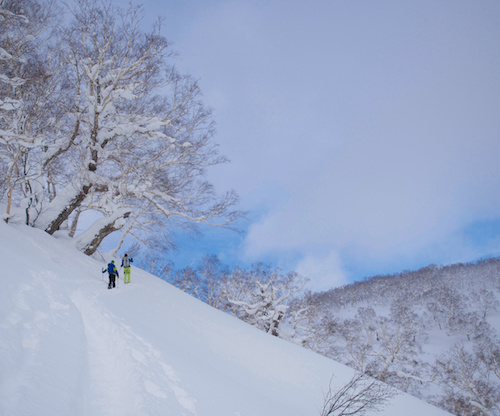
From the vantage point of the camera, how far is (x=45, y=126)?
883 cm

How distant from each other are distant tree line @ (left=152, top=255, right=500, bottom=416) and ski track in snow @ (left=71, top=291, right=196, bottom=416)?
8.60 feet

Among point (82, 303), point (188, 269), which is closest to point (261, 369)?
point (82, 303)

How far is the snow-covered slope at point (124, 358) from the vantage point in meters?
2.27

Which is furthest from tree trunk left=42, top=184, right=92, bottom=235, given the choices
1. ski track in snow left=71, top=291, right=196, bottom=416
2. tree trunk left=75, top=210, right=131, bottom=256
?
ski track in snow left=71, top=291, right=196, bottom=416

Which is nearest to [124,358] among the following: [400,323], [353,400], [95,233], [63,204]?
[353,400]

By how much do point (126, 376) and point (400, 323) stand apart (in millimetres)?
19934

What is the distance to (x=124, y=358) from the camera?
3438 millimetres

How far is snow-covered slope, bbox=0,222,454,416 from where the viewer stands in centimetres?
227

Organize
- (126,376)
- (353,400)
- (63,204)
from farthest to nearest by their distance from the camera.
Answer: (63,204), (353,400), (126,376)

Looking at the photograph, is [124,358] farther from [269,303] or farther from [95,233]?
[269,303]

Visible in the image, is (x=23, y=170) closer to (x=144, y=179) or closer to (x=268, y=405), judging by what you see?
(x=144, y=179)

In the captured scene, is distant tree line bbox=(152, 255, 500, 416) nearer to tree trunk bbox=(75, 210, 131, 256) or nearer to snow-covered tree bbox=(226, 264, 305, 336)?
snow-covered tree bbox=(226, 264, 305, 336)

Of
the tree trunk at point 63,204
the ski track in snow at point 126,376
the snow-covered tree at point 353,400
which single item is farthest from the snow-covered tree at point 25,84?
the snow-covered tree at point 353,400

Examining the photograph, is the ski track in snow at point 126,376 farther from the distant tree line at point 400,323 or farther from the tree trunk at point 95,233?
the tree trunk at point 95,233
